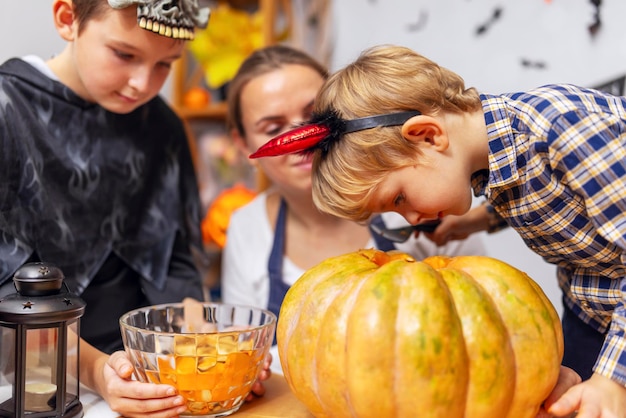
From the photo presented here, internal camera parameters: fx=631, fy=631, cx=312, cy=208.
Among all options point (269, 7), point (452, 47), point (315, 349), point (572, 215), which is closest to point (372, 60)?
point (572, 215)

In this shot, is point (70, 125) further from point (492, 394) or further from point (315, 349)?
point (492, 394)

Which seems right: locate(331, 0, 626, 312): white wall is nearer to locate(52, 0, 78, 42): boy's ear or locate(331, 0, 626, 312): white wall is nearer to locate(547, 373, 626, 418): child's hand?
locate(547, 373, 626, 418): child's hand

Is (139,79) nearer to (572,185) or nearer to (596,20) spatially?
(572,185)

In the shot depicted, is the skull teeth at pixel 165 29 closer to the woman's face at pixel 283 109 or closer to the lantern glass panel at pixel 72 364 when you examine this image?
the woman's face at pixel 283 109

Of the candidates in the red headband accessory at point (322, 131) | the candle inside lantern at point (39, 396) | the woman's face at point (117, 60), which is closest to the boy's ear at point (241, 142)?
the woman's face at point (117, 60)

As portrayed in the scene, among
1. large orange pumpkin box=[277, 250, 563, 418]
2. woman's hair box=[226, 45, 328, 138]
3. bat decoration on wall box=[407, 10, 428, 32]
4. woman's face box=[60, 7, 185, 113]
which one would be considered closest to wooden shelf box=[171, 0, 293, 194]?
bat decoration on wall box=[407, 10, 428, 32]

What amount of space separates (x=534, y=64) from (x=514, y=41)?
0.10m

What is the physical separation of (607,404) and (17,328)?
725 mm

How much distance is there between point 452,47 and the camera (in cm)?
191

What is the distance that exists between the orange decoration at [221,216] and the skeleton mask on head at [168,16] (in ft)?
3.13

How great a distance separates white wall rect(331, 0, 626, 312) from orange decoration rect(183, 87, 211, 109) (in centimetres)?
73

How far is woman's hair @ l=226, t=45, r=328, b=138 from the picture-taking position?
1.58 m

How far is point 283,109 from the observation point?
4.93 feet

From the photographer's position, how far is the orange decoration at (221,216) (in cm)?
207
